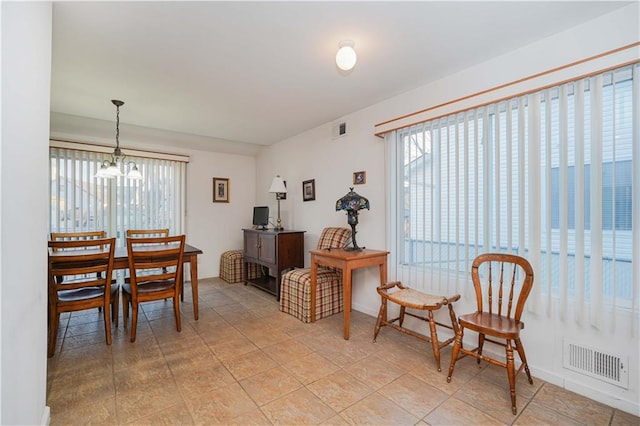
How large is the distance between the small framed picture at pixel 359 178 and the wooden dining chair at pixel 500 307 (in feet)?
5.00

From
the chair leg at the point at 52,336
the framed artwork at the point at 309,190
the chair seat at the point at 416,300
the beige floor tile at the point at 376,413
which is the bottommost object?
the beige floor tile at the point at 376,413

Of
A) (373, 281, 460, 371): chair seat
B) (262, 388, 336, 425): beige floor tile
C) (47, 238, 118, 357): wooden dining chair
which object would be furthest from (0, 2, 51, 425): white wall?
(373, 281, 460, 371): chair seat

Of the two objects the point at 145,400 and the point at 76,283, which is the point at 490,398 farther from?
the point at 76,283

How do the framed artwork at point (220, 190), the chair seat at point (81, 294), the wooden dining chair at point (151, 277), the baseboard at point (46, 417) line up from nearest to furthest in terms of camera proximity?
the baseboard at point (46, 417), the chair seat at point (81, 294), the wooden dining chair at point (151, 277), the framed artwork at point (220, 190)

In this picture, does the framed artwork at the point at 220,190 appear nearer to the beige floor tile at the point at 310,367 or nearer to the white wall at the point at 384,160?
the white wall at the point at 384,160

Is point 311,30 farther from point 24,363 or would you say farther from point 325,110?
point 24,363

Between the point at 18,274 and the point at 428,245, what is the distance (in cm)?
275

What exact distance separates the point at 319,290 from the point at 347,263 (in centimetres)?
72

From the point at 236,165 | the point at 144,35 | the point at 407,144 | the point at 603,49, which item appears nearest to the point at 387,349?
the point at 407,144

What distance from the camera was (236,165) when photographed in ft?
17.6

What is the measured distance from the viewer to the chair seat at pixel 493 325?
1.72 metres

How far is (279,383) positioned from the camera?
1.95 meters

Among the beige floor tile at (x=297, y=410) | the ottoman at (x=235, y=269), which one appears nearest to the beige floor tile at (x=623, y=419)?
the beige floor tile at (x=297, y=410)

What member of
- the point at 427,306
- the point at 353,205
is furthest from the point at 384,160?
the point at 427,306
